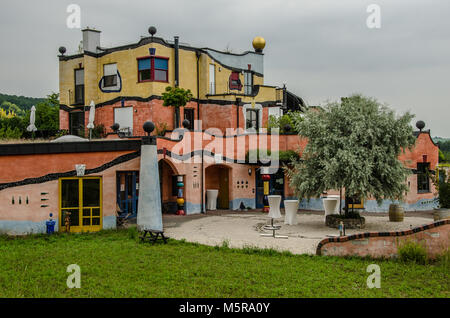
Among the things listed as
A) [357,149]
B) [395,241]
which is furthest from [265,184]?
[395,241]

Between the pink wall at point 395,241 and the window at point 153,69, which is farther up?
the window at point 153,69

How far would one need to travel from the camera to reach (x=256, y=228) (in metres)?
17.3

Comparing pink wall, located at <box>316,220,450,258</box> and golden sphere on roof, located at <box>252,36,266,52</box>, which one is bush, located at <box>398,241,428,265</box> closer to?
pink wall, located at <box>316,220,450,258</box>

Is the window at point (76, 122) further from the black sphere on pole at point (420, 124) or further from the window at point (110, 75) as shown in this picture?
the black sphere on pole at point (420, 124)

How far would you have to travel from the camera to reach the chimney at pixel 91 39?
91.2 ft

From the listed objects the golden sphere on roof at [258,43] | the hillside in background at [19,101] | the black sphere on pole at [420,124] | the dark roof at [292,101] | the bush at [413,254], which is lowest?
the bush at [413,254]

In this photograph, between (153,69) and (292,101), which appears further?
(292,101)

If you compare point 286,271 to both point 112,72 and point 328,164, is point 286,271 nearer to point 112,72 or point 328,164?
point 328,164

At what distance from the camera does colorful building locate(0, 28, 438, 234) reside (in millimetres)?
15844

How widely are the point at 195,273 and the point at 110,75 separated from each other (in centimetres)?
1965

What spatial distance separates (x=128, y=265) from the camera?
11.1m

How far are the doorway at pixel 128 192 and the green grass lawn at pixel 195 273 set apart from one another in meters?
5.22

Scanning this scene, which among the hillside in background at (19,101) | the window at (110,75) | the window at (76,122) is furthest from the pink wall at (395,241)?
the hillside in background at (19,101)

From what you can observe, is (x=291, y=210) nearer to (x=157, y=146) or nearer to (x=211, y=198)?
(x=157, y=146)
